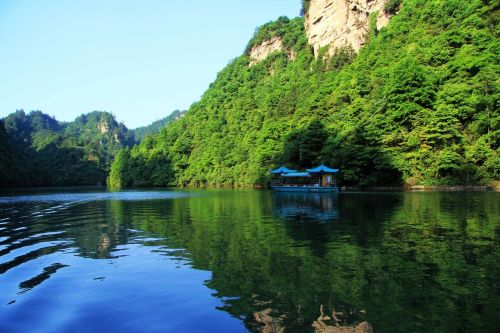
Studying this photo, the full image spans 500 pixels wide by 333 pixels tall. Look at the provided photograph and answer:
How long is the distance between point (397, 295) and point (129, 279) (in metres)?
7.51

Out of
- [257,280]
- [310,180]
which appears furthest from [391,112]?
[257,280]

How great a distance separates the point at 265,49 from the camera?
170 metres

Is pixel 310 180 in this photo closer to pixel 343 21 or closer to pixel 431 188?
pixel 431 188

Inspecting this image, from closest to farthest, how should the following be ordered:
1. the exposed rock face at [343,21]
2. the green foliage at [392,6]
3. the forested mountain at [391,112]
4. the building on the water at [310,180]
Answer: the forested mountain at [391,112], the building on the water at [310,180], the green foliage at [392,6], the exposed rock face at [343,21]

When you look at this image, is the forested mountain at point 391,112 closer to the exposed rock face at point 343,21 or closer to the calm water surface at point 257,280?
the exposed rock face at point 343,21

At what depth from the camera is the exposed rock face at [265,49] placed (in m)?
164

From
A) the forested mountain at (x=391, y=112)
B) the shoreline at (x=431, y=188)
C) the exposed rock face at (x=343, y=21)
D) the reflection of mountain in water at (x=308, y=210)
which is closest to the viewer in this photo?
the reflection of mountain in water at (x=308, y=210)

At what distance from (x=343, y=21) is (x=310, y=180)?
64093 mm

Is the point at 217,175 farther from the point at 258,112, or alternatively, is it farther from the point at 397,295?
the point at 397,295

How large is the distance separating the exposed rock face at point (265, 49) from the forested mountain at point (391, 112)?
89.2 ft

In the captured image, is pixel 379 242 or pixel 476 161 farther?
pixel 476 161

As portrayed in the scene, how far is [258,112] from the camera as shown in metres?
125

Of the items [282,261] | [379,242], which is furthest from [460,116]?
[282,261]

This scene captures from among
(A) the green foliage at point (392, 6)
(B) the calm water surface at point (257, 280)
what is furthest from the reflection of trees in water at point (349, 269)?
(A) the green foliage at point (392, 6)
